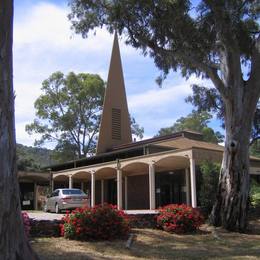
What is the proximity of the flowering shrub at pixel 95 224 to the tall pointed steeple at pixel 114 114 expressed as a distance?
3076 cm

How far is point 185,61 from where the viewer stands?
17.3 meters

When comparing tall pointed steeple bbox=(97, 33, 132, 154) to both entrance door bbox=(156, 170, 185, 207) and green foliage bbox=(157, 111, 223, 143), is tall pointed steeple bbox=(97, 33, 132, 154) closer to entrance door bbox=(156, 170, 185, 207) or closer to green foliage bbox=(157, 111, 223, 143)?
entrance door bbox=(156, 170, 185, 207)

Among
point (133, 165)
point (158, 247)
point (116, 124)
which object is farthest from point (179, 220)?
point (116, 124)

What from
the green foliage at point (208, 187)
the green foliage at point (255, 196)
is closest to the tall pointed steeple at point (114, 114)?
the green foliage at point (255, 196)

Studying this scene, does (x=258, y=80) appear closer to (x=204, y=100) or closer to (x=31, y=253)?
(x=204, y=100)

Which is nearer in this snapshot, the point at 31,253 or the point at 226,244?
the point at 31,253

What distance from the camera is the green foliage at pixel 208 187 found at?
64.0 feet

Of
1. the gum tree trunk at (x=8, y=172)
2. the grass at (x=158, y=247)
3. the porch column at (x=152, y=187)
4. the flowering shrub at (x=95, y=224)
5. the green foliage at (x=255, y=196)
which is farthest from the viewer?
the porch column at (x=152, y=187)

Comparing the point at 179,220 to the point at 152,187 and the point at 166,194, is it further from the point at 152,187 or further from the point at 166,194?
the point at 166,194

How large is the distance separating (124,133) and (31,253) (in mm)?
38648

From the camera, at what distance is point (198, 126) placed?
225 feet

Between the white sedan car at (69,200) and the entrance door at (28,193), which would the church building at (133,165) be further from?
the white sedan car at (69,200)

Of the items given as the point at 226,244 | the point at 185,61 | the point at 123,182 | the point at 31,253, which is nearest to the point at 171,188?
the point at 123,182

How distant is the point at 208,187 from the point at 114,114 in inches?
1032
